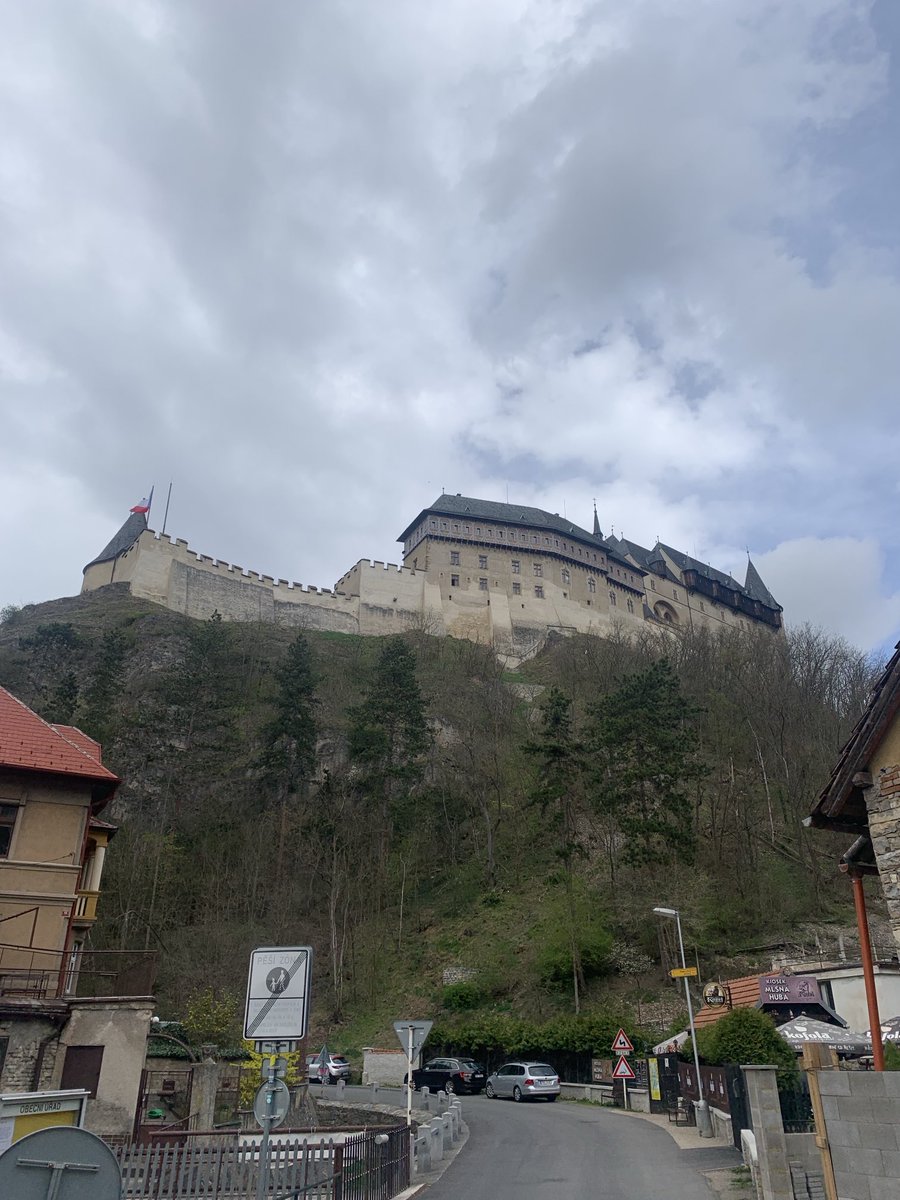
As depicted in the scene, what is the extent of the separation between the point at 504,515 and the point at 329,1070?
218 feet

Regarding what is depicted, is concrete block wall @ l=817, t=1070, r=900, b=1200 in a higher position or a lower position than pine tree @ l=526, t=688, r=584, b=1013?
lower

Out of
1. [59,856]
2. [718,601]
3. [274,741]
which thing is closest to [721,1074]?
[59,856]

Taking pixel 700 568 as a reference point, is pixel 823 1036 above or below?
below

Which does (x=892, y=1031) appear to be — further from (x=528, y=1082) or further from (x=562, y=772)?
(x=562, y=772)

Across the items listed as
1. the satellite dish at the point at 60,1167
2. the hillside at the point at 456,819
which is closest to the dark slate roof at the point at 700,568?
the hillside at the point at 456,819

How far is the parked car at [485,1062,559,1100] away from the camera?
26.8 meters

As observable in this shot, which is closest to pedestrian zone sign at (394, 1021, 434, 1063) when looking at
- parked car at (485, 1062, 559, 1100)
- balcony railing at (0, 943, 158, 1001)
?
balcony railing at (0, 943, 158, 1001)

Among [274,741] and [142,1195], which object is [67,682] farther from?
[142,1195]

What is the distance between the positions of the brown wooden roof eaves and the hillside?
24180 mm

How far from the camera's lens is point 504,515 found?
9094cm

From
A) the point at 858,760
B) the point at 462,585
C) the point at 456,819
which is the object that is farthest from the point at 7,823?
the point at 462,585

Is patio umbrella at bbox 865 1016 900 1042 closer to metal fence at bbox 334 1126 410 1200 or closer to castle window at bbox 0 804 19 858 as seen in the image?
metal fence at bbox 334 1126 410 1200

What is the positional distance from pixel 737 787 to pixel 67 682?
34.3 meters

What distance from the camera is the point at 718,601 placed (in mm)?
102812
